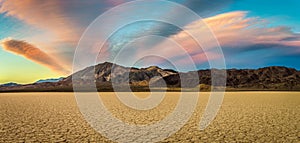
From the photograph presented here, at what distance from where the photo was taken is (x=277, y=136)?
28.6 ft

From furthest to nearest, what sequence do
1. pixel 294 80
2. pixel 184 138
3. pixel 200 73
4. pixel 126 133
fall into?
pixel 200 73, pixel 294 80, pixel 126 133, pixel 184 138

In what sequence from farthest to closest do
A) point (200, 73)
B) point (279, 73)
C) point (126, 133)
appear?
point (200, 73) < point (279, 73) < point (126, 133)

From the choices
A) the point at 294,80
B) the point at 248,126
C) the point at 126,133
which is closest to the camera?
the point at 126,133

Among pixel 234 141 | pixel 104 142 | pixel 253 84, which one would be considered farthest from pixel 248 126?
pixel 253 84

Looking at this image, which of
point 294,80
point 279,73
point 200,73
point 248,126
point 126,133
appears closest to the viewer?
point 126,133

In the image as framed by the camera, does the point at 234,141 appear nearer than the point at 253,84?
Yes

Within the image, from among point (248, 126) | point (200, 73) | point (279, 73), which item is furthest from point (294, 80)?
point (248, 126)

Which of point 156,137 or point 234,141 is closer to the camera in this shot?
point 234,141

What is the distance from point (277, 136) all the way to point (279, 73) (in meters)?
162

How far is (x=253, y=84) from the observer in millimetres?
139375

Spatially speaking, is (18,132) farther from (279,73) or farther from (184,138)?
(279,73)

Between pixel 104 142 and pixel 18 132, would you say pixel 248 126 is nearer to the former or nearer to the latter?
pixel 104 142

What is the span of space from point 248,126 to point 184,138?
3.64 meters

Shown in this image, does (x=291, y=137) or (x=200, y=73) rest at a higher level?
(x=200, y=73)
